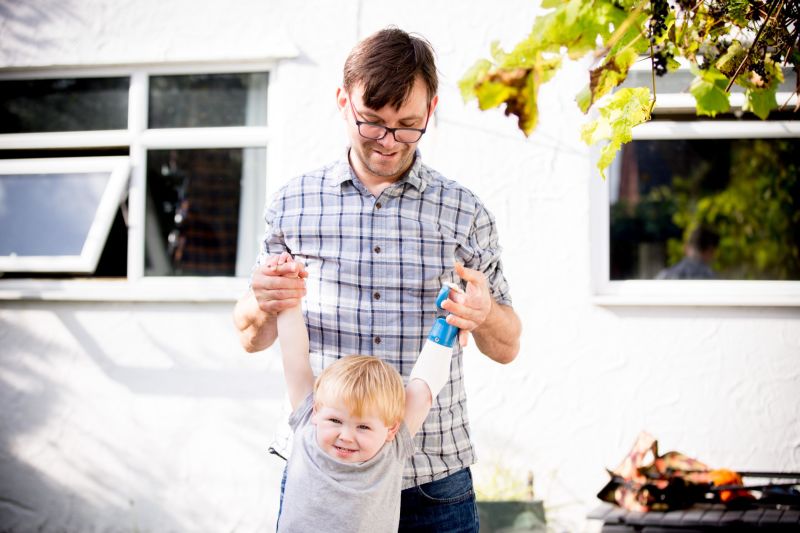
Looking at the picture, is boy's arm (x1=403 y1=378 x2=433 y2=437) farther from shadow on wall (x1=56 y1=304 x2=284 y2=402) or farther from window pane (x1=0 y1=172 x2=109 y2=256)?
window pane (x1=0 y1=172 x2=109 y2=256)

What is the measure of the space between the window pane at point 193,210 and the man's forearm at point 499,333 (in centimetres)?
219

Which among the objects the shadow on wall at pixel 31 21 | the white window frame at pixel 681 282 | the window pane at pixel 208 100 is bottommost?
the white window frame at pixel 681 282

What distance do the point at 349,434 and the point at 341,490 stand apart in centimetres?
13

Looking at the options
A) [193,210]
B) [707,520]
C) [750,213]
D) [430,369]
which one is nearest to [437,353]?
[430,369]

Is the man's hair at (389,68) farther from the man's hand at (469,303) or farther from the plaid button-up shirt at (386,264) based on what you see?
the man's hand at (469,303)

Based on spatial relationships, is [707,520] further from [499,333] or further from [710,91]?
[710,91]

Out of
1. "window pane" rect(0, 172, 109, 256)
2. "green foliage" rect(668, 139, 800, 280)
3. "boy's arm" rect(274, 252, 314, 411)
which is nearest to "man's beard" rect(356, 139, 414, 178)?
"boy's arm" rect(274, 252, 314, 411)

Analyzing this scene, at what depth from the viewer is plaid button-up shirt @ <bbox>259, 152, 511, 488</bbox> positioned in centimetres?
184

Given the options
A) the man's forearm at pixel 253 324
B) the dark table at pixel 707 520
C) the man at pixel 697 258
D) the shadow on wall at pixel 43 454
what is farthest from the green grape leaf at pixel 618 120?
the man at pixel 697 258

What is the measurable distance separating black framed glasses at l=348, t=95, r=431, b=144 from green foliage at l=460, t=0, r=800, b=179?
54 cm

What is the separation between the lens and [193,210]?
392cm

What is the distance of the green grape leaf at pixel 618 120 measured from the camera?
135 cm

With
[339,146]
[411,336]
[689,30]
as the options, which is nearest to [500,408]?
[339,146]

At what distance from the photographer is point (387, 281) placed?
1.85 m
